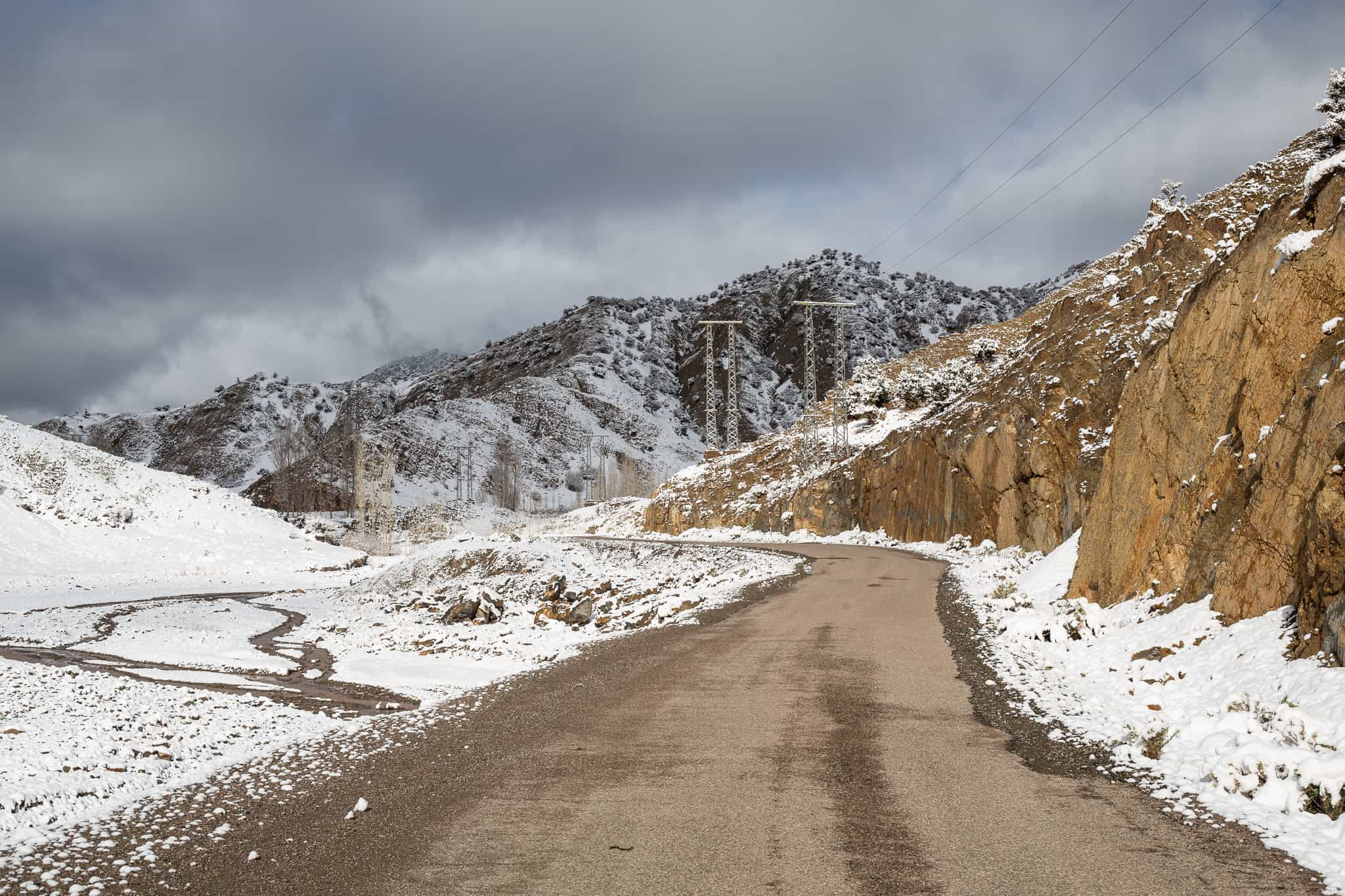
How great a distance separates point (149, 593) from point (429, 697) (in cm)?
3328

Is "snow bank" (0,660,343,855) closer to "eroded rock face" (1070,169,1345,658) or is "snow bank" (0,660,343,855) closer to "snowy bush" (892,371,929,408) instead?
"eroded rock face" (1070,169,1345,658)

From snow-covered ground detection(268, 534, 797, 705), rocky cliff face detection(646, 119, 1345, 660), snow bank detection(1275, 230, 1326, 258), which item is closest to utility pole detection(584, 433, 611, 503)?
snow-covered ground detection(268, 534, 797, 705)

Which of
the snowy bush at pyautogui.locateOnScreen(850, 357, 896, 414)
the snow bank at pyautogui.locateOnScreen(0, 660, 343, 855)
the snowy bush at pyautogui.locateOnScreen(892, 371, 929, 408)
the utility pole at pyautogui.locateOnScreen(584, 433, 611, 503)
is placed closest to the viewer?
the snow bank at pyautogui.locateOnScreen(0, 660, 343, 855)

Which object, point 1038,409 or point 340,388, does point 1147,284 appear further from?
point 340,388

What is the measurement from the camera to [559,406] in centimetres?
14438

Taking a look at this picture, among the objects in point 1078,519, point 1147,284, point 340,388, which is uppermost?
point 340,388

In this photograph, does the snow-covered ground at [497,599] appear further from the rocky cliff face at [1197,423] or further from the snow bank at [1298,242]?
the snow bank at [1298,242]

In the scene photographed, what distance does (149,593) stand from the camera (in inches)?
1570

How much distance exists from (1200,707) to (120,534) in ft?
195

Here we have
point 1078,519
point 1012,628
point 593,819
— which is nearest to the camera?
point 593,819

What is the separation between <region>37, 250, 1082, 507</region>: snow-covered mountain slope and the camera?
127 meters

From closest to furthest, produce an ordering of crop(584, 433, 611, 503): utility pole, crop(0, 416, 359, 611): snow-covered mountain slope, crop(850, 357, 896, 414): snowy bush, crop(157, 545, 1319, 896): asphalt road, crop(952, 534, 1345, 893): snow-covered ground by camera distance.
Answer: crop(157, 545, 1319, 896): asphalt road → crop(952, 534, 1345, 893): snow-covered ground → crop(0, 416, 359, 611): snow-covered mountain slope → crop(850, 357, 896, 414): snowy bush → crop(584, 433, 611, 503): utility pole

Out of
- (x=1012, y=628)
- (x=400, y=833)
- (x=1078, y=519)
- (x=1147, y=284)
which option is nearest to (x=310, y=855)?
(x=400, y=833)

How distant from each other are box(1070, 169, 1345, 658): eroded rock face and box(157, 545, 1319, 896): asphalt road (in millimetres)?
3671
